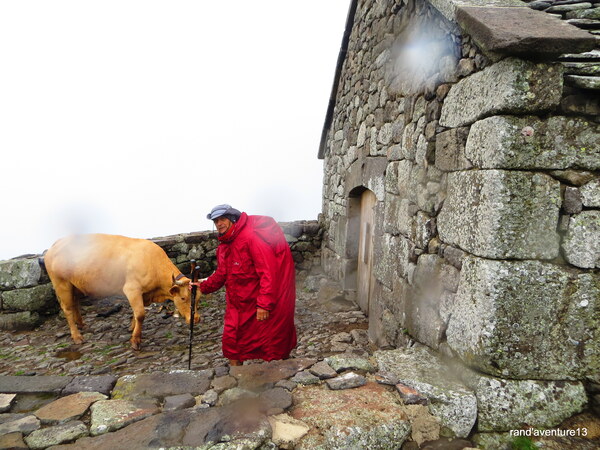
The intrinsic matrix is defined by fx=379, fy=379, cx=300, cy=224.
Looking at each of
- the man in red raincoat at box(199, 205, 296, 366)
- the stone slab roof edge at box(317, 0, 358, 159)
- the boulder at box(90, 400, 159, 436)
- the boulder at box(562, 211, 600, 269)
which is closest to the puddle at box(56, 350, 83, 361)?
the man in red raincoat at box(199, 205, 296, 366)

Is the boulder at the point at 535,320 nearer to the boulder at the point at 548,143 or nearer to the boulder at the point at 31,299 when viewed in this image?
the boulder at the point at 548,143

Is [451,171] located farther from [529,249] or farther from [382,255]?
[382,255]

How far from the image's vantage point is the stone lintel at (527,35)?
189 cm

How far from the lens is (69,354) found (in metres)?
4.68

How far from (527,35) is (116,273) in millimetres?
4870

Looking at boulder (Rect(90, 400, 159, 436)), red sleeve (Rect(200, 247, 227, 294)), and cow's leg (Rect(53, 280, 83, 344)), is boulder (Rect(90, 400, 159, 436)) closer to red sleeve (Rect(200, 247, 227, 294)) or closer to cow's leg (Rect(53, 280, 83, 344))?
red sleeve (Rect(200, 247, 227, 294))

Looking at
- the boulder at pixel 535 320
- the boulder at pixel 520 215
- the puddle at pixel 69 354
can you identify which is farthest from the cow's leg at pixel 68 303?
the boulder at pixel 520 215

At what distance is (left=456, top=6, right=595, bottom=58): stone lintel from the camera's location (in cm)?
189

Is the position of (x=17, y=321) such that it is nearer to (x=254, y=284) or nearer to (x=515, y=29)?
(x=254, y=284)

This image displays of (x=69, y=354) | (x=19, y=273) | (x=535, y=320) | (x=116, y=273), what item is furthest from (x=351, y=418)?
(x=19, y=273)

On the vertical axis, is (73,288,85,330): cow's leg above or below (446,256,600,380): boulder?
below

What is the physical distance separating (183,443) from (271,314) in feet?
6.31

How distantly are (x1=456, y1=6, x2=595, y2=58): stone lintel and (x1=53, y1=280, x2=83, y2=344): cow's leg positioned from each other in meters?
5.45

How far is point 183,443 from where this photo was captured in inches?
73.3
